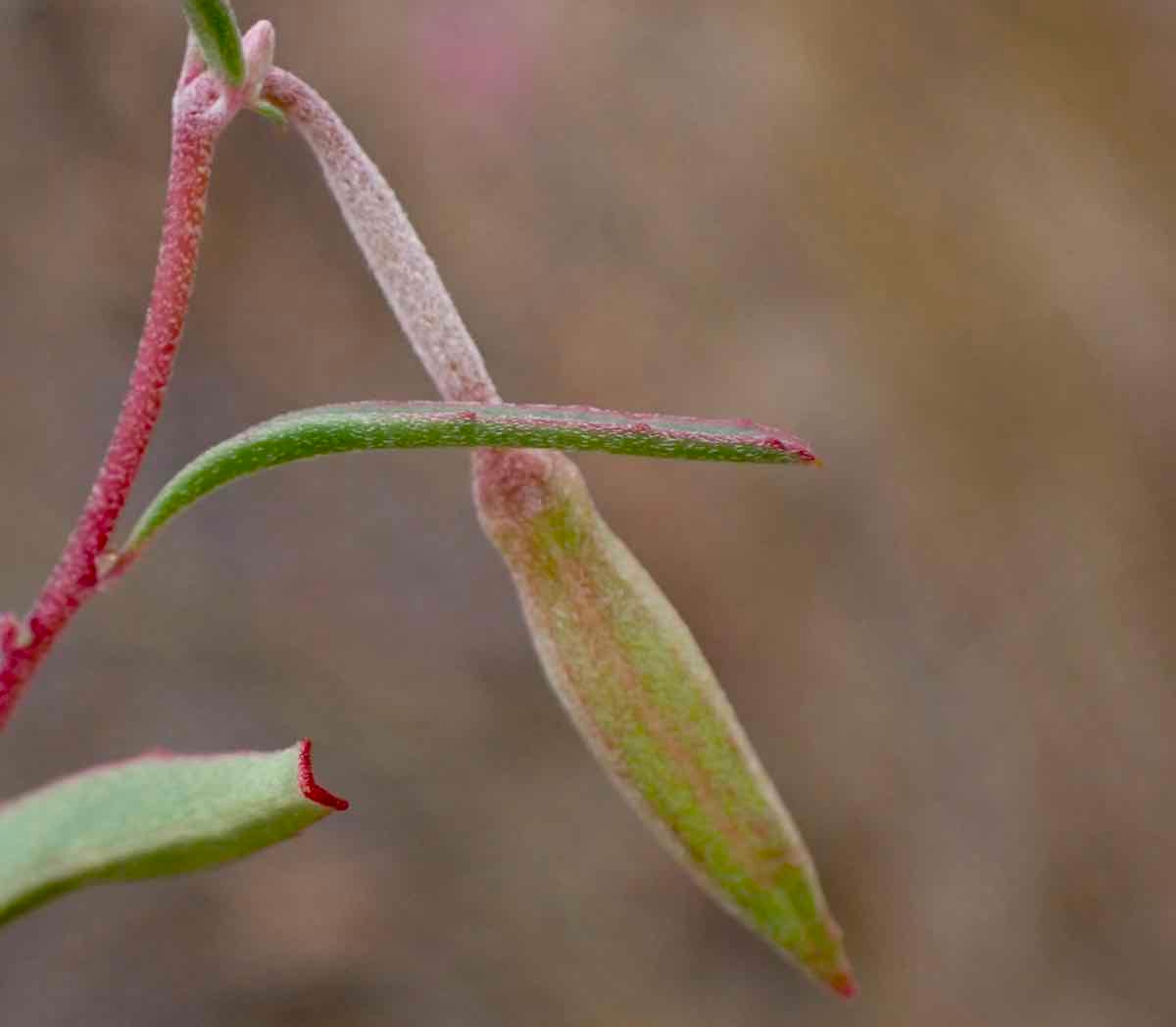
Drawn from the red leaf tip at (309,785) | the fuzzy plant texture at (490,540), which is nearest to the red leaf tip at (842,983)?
the fuzzy plant texture at (490,540)

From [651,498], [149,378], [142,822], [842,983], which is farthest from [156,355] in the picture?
[651,498]

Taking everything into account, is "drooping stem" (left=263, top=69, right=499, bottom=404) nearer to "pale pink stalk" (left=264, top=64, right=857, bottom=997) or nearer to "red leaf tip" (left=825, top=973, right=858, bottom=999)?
"pale pink stalk" (left=264, top=64, right=857, bottom=997)

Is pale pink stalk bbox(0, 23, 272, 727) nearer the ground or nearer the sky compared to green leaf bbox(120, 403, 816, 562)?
nearer the sky

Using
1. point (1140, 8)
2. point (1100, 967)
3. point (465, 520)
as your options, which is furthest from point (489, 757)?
point (1140, 8)

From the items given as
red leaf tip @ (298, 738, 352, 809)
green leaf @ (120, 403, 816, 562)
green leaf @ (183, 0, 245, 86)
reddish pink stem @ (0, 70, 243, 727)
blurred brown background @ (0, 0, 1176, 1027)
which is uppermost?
blurred brown background @ (0, 0, 1176, 1027)

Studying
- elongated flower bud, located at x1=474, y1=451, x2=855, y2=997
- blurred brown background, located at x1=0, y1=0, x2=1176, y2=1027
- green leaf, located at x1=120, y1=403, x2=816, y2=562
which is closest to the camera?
green leaf, located at x1=120, y1=403, x2=816, y2=562

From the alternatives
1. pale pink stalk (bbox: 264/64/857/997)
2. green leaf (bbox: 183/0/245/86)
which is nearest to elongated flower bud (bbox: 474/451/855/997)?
pale pink stalk (bbox: 264/64/857/997)

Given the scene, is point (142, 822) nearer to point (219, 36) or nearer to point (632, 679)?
point (632, 679)
